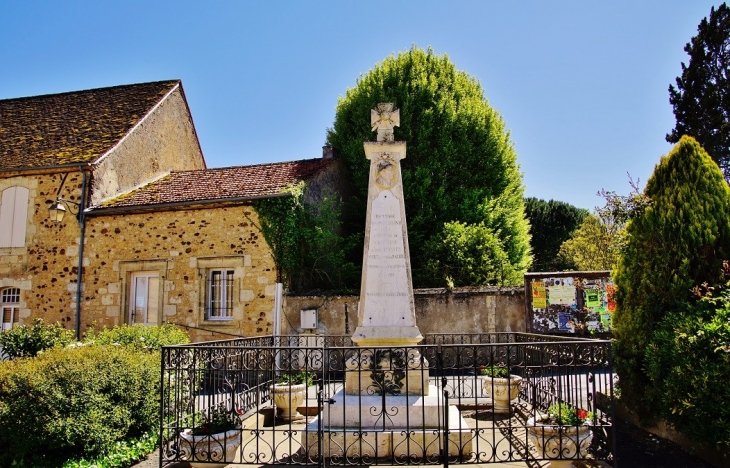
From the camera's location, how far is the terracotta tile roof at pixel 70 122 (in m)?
15.4

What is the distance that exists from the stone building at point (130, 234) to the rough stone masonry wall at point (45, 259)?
1.1 inches

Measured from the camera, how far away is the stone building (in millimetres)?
13461

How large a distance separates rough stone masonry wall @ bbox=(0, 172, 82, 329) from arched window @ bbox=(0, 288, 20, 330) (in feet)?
0.81

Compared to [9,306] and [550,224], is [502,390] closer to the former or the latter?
[9,306]

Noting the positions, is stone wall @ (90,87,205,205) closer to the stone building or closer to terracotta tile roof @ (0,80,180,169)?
the stone building

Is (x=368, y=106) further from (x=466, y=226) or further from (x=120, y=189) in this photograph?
(x=120, y=189)

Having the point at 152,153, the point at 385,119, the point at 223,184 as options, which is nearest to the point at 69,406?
the point at 385,119

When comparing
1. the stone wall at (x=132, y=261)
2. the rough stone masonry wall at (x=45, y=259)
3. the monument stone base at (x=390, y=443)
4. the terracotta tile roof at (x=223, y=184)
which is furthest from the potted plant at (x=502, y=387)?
the rough stone masonry wall at (x=45, y=259)

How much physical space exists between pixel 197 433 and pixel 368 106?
46.6ft

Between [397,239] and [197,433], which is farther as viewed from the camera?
[397,239]

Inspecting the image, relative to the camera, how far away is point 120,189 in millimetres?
15516

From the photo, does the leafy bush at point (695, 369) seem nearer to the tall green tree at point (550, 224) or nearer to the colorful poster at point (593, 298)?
the colorful poster at point (593, 298)

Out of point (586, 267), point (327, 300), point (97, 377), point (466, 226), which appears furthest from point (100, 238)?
point (586, 267)

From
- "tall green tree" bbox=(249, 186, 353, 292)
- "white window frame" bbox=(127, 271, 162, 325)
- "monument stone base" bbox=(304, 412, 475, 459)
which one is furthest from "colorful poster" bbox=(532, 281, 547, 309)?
"white window frame" bbox=(127, 271, 162, 325)
